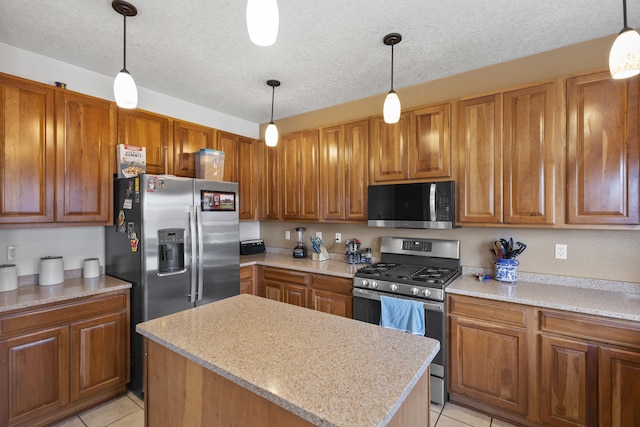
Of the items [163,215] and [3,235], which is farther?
[163,215]

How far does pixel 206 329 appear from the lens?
1376mm

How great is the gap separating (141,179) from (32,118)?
0.78 m

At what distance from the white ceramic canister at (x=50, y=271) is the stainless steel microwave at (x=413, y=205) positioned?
102 inches

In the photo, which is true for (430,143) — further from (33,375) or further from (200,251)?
(33,375)

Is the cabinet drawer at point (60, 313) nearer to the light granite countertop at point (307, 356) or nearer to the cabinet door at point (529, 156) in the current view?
the light granite countertop at point (307, 356)

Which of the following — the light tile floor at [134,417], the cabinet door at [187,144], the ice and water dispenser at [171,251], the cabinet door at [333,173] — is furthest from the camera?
the cabinet door at [333,173]

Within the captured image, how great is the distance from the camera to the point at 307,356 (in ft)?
3.71

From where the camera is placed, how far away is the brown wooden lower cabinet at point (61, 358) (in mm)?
1878

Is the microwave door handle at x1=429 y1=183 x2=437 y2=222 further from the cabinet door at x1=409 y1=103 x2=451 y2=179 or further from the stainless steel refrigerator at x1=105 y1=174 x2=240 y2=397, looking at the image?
the stainless steel refrigerator at x1=105 y1=174 x2=240 y2=397

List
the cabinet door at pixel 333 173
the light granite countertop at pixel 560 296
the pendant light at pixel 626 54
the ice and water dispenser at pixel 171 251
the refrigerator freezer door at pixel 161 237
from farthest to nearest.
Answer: the cabinet door at pixel 333 173
the ice and water dispenser at pixel 171 251
the refrigerator freezer door at pixel 161 237
the light granite countertop at pixel 560 296
the pendant light at pixel 626 54

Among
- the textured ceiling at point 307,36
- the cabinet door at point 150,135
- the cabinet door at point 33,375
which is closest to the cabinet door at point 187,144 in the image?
the cabinet door at point 150,135

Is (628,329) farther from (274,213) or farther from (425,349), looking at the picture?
(274,213)

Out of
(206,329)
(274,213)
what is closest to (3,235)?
(206,329)

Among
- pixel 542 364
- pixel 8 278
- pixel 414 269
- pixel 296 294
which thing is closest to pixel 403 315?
pixel 414 269
